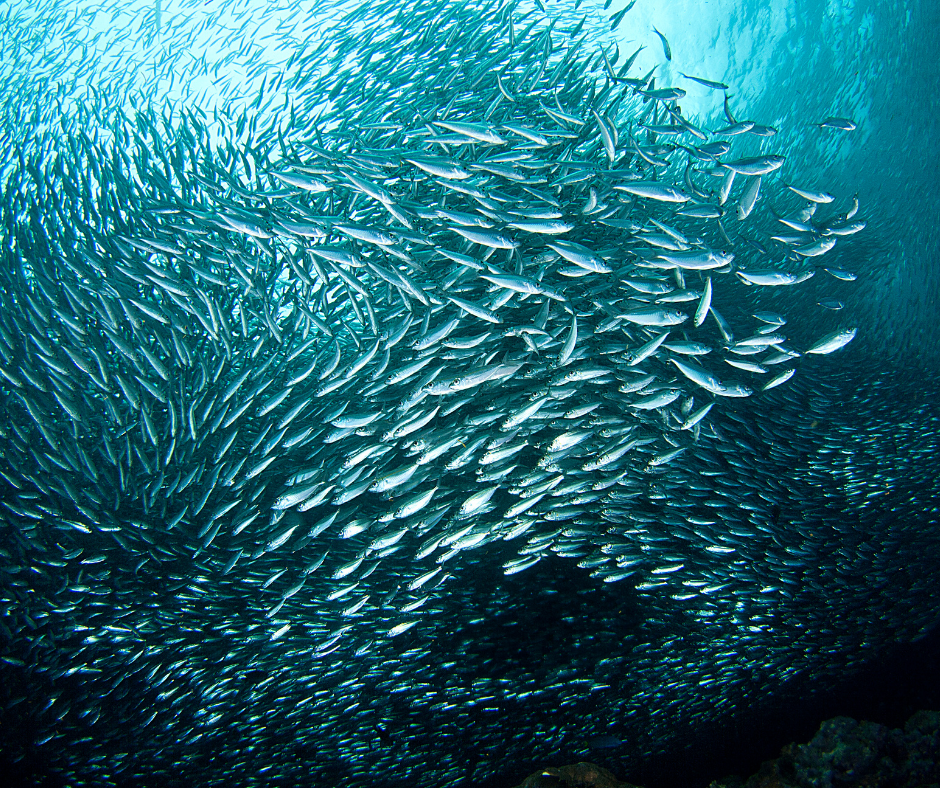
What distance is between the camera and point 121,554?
5375 mm

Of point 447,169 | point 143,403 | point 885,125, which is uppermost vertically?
point 885,125

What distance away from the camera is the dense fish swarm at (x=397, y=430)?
4.51 m

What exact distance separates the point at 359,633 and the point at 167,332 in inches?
182

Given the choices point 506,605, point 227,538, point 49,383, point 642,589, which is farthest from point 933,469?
point 49,383

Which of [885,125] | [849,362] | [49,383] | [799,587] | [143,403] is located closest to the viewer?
[143,403]

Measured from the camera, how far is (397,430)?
446 centimetres

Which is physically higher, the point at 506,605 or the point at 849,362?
the point at 849,362

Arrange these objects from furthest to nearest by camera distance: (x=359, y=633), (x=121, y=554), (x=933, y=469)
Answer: (x=933, y=469) → (x=359, y=633) → (x=121, y=554)

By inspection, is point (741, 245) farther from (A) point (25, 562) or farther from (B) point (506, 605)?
(A) point (25, 562)

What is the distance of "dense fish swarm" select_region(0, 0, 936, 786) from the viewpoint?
451 cm

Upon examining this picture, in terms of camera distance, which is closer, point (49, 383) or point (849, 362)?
point (49, 383)

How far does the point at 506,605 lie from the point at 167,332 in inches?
224

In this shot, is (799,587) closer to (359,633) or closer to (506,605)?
(506,605)

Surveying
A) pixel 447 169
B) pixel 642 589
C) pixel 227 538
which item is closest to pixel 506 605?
pixel 642 589
